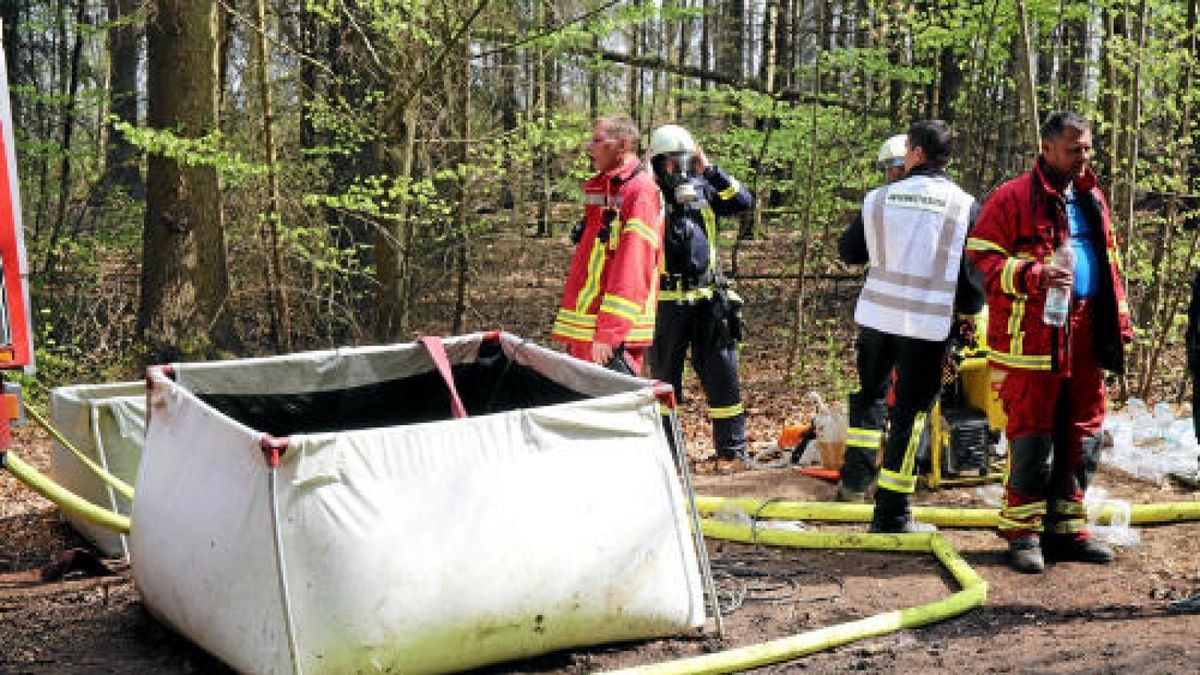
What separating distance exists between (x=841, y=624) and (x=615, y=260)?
8.05 ft

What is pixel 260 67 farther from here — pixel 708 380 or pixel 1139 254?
pixel 1139 254

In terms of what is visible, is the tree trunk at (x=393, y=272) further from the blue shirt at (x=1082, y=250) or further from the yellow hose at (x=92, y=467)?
the blue shirt at (x=1082, y=250)

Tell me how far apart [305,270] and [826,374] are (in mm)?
5600

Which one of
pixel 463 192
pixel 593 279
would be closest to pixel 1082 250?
pixel 593 279

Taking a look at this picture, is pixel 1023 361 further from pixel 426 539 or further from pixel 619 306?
pixel 426 539

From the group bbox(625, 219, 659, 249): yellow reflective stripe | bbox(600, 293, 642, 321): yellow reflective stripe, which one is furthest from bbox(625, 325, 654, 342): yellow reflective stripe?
bbox(625, 219, 659, 249): yellow reflective stripe

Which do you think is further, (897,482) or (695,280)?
(695,280)

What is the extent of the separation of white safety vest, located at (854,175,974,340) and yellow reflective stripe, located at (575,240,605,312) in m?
1.46

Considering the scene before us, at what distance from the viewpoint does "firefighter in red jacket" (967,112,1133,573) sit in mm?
5797

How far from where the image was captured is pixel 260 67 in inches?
416

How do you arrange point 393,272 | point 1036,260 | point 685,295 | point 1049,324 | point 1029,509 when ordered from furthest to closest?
point 393,272 < point 685,295 < point 1029,509 < point 1036,260 < point 1049,324

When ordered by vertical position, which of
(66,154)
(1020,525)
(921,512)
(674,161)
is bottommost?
(921,512)

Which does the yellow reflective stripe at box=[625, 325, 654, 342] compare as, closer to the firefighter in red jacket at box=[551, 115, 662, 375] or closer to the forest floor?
the firefighter in red jacket at box=[551, 115, 662, 375]

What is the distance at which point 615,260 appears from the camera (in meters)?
6.92
